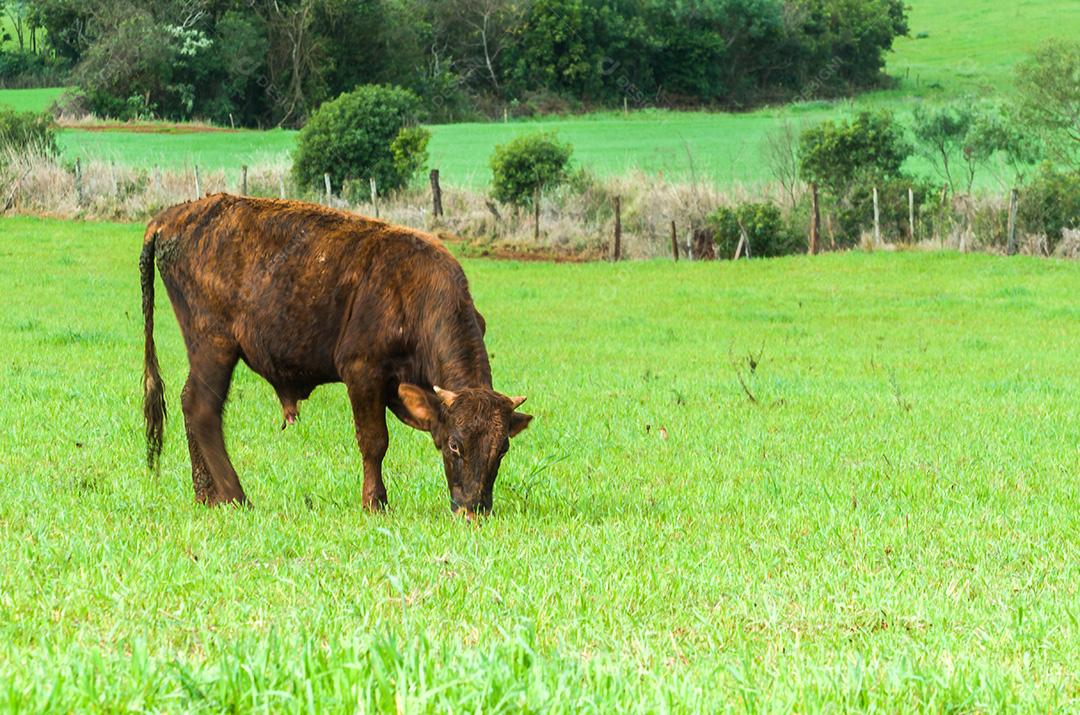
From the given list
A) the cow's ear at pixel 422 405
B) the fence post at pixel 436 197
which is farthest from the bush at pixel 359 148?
the cow's ear at pixel 422 405

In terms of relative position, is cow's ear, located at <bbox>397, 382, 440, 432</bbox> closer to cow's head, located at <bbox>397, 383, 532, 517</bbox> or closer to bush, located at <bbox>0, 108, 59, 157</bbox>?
cow's head, located at <bbox>397, 383, 532, 517</bbox>

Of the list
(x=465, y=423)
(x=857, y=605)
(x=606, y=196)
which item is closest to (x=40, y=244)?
(x=606, y=196)

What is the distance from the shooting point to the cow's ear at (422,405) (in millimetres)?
8203

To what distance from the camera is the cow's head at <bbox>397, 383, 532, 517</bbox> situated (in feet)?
26.1

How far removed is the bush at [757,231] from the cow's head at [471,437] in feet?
102

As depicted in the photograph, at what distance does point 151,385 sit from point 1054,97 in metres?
48.7

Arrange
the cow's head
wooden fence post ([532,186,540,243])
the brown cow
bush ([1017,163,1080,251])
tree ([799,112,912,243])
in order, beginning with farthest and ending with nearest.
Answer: tree ([799,112,912,243]) → wooden fence post ([532,186,540,243]) → bush ([1017,163,1080,251]) → the brown cow → the cow's head

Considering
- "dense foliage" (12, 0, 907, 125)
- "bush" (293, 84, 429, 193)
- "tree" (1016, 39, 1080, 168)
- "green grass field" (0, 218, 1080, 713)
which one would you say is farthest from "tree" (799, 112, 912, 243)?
"dense foliage" (12, 0, 907, 125)

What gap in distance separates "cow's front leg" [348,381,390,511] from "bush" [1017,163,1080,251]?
32.1 metres

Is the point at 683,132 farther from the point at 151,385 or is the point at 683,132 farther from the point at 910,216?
the point at 151,385

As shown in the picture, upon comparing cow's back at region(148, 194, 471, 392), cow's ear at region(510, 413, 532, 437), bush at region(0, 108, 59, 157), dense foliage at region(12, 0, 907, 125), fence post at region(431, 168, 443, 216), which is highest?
dense foliage at region(12, 0, 907, 125)

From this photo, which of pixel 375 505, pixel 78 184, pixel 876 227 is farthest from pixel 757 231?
pixel 375 505

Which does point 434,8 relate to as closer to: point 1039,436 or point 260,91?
point 260,91

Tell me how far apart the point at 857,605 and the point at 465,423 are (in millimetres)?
3007
